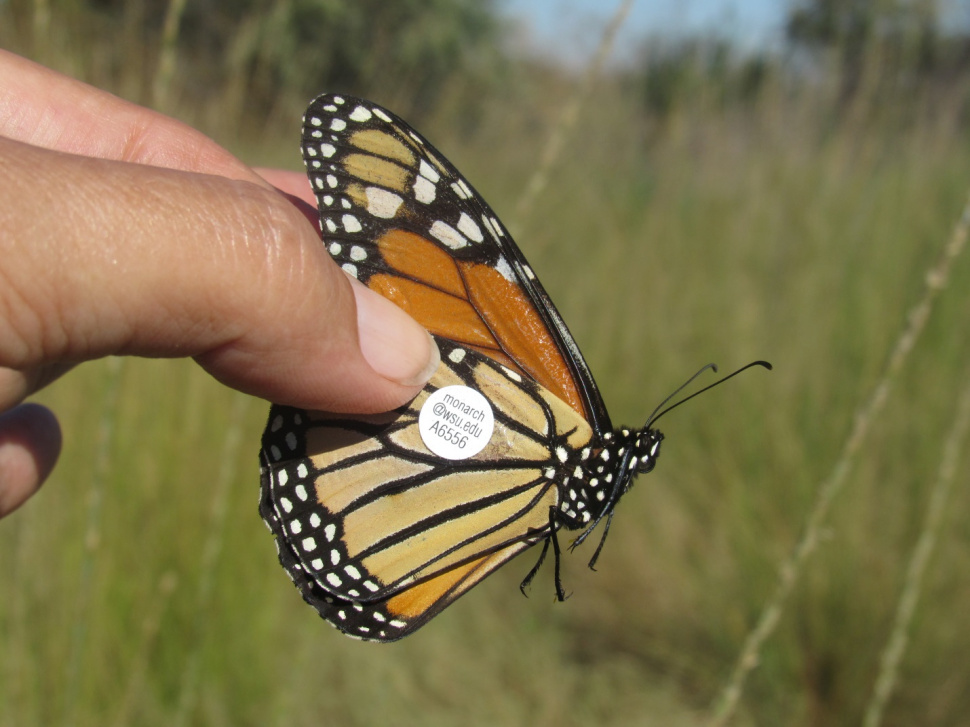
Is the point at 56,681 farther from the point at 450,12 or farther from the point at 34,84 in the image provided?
the point at 450,12

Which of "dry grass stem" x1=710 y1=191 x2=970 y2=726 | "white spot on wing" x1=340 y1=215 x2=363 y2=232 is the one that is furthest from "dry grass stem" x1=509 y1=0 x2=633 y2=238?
"dry grass stem" x1=710 y1=191 x2=970 y2=726

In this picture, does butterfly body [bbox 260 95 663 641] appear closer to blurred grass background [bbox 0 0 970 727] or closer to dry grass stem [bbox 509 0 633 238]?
dry grass stem [bbox 509 0 633 238]

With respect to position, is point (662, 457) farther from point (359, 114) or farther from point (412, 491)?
point (359, 114)

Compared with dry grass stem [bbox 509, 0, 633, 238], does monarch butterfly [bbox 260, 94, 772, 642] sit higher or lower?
lower

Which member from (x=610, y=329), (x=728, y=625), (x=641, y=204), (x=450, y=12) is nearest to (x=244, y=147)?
(x=610, y=329)

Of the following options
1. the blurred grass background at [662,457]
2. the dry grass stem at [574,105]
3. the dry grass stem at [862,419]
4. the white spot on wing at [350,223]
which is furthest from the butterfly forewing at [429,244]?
the blurred grass background at [662,457]

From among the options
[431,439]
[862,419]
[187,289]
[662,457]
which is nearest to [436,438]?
[431,439]

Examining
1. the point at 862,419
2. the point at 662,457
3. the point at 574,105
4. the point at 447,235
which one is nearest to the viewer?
the point at 862,419
